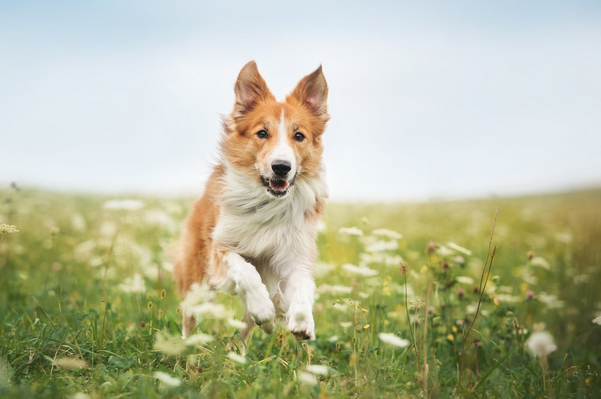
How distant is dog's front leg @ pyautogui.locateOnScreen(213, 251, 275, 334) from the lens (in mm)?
3123

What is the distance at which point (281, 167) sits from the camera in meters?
3.54

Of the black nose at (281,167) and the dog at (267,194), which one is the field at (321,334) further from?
the black nose at (281,167)

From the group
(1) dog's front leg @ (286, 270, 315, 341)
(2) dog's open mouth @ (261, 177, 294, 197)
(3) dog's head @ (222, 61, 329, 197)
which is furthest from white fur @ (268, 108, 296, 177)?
(1) dog's front leg @ (286, 270, 315, 341)

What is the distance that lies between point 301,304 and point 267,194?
40.9 inches

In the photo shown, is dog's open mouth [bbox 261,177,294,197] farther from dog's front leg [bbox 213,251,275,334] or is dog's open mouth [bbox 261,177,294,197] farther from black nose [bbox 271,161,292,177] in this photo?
dog's front leg [bbox 213,251,275,334]

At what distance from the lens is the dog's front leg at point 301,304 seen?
9.46 feet

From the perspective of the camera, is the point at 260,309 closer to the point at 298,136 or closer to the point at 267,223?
the point at 267,223

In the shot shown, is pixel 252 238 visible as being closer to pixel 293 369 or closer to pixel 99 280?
pixel 293 369

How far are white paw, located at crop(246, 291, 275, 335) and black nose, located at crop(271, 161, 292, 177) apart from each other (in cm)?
99

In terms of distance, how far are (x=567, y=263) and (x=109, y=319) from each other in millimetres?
6761

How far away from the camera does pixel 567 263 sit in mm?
6996

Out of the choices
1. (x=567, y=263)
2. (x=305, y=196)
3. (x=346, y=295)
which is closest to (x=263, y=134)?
(x=305, y=196)

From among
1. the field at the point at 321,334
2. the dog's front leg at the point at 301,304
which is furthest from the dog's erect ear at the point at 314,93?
the dog's front leg at the point at 301,304

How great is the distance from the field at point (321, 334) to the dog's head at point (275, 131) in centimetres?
75
